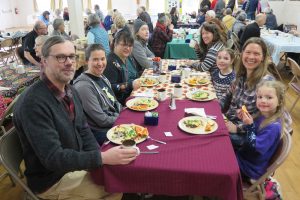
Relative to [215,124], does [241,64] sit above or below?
above

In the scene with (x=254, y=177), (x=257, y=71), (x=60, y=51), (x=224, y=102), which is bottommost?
(x=254, y=177)

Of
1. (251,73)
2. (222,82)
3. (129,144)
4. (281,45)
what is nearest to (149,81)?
(222,82)

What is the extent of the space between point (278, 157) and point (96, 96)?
133 cm

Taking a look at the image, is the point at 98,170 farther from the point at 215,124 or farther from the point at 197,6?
the point at 197,6

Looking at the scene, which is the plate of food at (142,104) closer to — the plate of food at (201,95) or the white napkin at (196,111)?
the white napkin at (196,111)

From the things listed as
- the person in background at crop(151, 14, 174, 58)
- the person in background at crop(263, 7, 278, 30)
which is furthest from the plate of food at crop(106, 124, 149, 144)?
the person in background at crop(263, 7, 278, 30)

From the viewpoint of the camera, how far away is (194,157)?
1407mm

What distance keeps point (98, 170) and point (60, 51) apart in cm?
70

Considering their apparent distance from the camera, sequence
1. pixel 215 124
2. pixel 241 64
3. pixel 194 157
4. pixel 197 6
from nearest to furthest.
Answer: pixel 194 157, pixel 215 124, pixel 241 64, pixel 197 6

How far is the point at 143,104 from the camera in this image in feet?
6.84

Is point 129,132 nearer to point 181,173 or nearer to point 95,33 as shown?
point 181,173

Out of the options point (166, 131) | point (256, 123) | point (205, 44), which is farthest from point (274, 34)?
point (166, 131)

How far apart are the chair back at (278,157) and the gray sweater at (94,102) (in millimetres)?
1134

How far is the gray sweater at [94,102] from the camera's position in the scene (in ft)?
6.39
